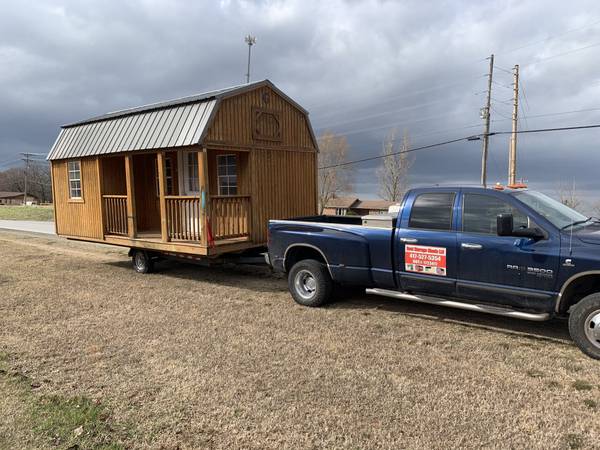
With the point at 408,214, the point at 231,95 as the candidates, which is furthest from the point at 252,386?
the point at 231,95

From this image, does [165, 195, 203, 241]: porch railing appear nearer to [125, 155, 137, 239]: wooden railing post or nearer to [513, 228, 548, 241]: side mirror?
[125, 155, 137, 239]: wooden railing post

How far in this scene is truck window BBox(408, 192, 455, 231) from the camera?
598cm

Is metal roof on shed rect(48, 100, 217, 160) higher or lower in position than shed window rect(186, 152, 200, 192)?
higher

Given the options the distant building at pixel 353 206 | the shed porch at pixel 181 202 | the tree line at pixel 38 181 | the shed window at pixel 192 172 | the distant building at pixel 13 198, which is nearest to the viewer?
the shed porch at pixel 181 202

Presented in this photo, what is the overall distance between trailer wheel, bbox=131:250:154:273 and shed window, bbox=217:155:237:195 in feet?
7.82

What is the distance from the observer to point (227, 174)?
11.3m

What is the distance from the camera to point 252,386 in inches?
171

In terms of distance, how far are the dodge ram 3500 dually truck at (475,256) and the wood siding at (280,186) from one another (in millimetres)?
2888

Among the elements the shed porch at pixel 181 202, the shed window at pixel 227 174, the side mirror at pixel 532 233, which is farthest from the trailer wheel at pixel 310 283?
the shed window at pixel 227 174

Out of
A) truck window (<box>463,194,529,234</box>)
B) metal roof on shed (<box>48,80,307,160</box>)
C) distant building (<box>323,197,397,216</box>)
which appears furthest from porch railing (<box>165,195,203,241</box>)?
distant building (<box>323,197,397,216</box>)

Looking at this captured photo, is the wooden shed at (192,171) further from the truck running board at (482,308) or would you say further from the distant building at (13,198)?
the distant building at (13,198)

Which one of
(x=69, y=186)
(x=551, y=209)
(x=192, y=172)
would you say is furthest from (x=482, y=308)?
(x=69, y=186)

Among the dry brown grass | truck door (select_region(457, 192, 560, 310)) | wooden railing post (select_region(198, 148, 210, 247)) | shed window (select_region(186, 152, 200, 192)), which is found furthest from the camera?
shed window (select_region(186, 152, 200, 192))

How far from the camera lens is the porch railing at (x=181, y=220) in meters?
9.40
